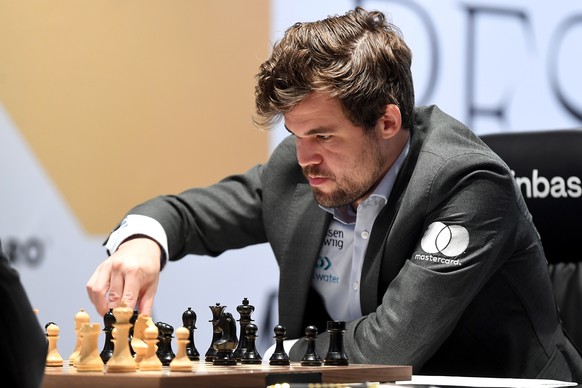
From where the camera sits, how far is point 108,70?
352 cm

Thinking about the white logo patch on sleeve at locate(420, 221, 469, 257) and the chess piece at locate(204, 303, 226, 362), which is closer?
the chess piece at locate(204, 303, 226, 362)

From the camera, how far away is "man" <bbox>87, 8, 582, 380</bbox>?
6.78ft

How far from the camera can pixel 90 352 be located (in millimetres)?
1477

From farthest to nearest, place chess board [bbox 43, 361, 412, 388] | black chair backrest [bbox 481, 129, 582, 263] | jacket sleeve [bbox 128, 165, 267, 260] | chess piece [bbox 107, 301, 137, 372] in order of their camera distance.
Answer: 1. jacket sleeve [bbox 128, 165, 267, 260]
2. black chair backrest [bbox 481, 129, 582, 263]
3. chess piece [bbox 107, 301, 137, 372]
4. chess board [bbox 43, 361, 412, 388]

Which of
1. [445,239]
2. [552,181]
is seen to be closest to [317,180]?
[445,239]

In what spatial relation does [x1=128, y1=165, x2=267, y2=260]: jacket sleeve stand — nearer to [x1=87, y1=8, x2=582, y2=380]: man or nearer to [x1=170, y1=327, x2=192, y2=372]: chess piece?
[x1=87, y1=8, x2=582, y2=380]: man

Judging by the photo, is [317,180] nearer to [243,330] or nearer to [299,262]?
[299,262]

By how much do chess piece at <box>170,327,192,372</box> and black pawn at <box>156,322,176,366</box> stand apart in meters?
0.21

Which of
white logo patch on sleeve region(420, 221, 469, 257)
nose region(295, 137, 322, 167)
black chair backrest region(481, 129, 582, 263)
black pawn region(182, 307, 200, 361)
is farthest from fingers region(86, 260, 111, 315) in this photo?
black chair backrest region(481, 129, 582, 263)

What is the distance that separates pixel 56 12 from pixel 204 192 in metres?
1.19

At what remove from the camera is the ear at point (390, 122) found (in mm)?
2297

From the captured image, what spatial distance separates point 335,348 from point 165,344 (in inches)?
12.7

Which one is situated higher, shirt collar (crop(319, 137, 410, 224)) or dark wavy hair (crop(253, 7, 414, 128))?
dark wavy hair (crop(253, 7, 414, 128))

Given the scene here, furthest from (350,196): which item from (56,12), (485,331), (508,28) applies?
(508,28)
